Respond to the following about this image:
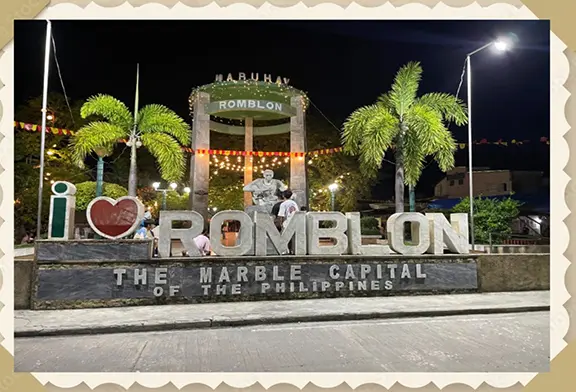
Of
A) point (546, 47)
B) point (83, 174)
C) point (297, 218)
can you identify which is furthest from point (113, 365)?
point (83, 174)

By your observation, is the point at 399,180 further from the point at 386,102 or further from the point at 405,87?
the point at 405,87

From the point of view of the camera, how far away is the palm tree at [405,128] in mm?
12102

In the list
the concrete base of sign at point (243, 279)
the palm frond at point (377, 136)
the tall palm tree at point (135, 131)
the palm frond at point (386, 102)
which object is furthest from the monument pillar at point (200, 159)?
the concrete base of sign at point (243, 279)

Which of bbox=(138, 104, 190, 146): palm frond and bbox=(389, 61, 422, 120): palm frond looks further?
bbox=(138, 104, 190, 146): palm frond

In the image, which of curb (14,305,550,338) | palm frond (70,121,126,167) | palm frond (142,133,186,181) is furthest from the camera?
palm frond (142,133,186,181)

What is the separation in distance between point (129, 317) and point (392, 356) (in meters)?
4.46

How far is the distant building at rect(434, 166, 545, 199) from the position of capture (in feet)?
98.1

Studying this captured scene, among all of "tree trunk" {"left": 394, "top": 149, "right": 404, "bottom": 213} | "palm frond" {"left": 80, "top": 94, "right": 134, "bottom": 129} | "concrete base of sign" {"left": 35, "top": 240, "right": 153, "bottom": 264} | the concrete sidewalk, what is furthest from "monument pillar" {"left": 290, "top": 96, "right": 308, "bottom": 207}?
"concrete base of sign" {"left": 35, "top": 240, "right": 153, "bottom": 264}

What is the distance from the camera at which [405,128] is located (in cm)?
1260

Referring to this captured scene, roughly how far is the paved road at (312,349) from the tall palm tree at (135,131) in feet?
31.3

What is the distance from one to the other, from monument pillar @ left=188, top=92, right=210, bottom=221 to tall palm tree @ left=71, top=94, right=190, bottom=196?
13.1ft

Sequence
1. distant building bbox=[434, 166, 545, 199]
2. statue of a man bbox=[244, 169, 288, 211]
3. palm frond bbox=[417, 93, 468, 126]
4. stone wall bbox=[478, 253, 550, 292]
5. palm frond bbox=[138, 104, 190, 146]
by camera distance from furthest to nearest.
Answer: distant building bbox=[434, 166, 545, 199], palm frond bbox=[138, 104, 190, 146], palm frond bbox=[417, 93, 468, 126], statue of a man bbox=[244, 169, 288, 211], stone wall bbox=[478, 253, 550, 292]

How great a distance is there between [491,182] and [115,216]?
104 ft

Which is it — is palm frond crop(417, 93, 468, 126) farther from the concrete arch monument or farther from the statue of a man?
the concrete arch monument
